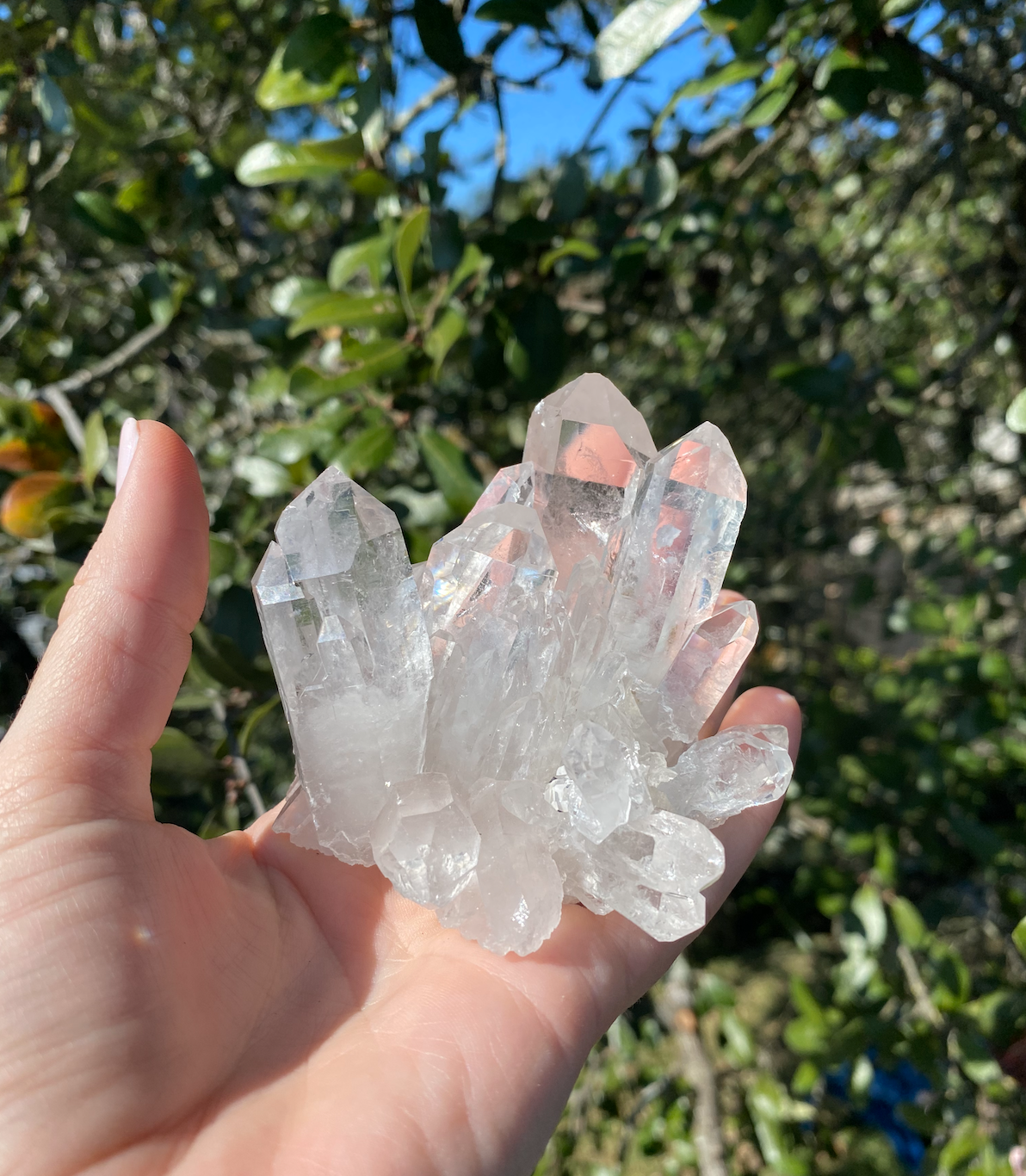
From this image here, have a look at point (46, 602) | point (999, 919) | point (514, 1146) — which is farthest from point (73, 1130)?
point (999, 919)

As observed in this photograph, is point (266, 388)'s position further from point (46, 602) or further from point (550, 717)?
point (550, 717)

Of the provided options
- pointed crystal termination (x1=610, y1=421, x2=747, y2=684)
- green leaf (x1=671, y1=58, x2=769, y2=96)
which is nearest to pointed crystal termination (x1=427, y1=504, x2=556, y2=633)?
pointed crystal termination (x1=610, y1=421, x2=747, y2=684)

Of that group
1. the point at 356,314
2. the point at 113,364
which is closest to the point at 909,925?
the point at 356,314

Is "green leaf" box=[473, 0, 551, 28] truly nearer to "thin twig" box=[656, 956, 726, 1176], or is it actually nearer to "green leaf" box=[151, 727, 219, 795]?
"green leaf" box=[151, 727, 219, 795]

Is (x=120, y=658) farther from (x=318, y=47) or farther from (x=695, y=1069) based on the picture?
(x=695, y=1069)

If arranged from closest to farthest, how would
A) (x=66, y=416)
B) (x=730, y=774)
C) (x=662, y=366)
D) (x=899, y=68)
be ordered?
(x=730, y=774)
(x=899, y=68)
(x=66, y=416)
(x=662, y=366)
